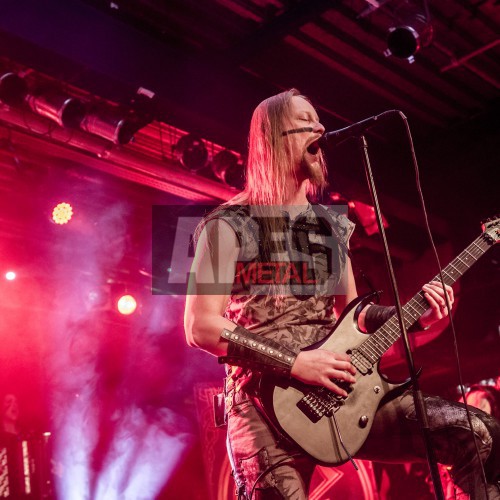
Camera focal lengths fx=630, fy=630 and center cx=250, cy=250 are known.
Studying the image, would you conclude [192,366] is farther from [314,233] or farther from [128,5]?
[314,233]

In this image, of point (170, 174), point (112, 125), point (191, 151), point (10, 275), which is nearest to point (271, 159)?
point (112, 125)

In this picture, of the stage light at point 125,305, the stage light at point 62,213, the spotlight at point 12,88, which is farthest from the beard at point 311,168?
the stage light at point 125,305

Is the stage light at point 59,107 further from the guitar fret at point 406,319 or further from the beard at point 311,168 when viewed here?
the guitar fret at point 406,319

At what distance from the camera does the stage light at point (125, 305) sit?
8.50 metres

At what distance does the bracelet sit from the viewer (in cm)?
237

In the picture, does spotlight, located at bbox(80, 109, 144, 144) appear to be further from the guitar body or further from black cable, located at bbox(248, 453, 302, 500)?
black cable, located at bbox(248, 453, 302, 500)

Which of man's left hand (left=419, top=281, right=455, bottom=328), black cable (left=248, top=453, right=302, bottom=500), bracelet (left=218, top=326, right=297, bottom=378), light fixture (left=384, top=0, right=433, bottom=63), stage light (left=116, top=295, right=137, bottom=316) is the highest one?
light fixture (left=384, top=0, right=433, bottom=63)

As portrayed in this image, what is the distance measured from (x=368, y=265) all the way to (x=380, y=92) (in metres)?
3.11

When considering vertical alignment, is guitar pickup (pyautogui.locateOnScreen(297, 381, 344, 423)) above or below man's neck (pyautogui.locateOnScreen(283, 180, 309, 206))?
below

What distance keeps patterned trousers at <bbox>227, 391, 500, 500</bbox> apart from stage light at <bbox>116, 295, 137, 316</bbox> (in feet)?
20.2

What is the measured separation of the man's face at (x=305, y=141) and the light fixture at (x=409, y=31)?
1.84m

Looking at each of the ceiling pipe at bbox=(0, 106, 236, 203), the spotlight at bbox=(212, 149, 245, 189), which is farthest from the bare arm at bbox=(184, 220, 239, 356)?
the spotlight at bbox=(212, 149, 245, 189)

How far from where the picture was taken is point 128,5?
5086 mm

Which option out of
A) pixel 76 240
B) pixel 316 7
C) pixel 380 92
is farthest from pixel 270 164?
pixel 76 240
